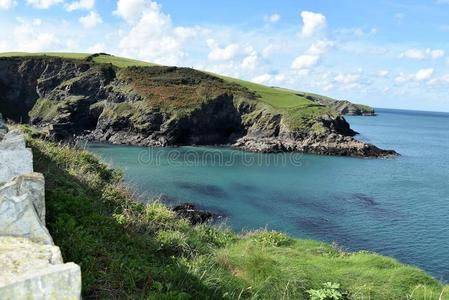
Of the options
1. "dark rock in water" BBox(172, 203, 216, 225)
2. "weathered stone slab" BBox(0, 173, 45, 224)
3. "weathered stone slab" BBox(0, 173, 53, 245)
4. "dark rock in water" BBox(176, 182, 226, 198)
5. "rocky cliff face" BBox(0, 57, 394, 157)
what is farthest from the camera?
"rocky cliff face" BBox(0, 57, 394, 157)

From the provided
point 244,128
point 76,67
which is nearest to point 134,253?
point 244,128

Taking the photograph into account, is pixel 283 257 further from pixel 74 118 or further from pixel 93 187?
pixel 74 118

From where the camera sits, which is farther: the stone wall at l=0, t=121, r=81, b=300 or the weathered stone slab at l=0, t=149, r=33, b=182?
the weathered stone slab at l=0, t=149, r=33, b=182

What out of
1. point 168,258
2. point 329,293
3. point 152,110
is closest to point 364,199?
point 329,293

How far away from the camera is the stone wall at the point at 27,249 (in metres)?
4.38

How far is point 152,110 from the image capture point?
92.4 meters

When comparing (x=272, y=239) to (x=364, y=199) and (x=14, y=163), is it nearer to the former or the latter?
(x=14, y=163)

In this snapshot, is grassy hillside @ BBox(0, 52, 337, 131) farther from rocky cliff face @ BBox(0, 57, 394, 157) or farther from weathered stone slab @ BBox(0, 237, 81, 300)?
weathered stone slab @ BBox(0, 237, 81, 300)

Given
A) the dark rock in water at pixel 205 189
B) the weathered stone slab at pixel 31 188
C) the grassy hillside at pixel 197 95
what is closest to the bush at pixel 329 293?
the weathered stone slab at pixel 31 188

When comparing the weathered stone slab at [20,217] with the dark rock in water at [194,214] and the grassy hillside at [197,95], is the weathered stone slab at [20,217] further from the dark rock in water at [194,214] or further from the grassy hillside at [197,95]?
the grassy hillside at [197,95]

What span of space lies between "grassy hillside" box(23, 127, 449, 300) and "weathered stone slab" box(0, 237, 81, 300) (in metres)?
1.16

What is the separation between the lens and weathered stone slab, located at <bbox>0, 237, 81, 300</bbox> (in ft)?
14.1

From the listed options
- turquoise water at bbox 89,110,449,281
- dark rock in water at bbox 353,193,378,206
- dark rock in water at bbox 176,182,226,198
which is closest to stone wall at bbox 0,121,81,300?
turquoise water at bbox 89,110,449,281

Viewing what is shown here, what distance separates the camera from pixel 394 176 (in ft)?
198
